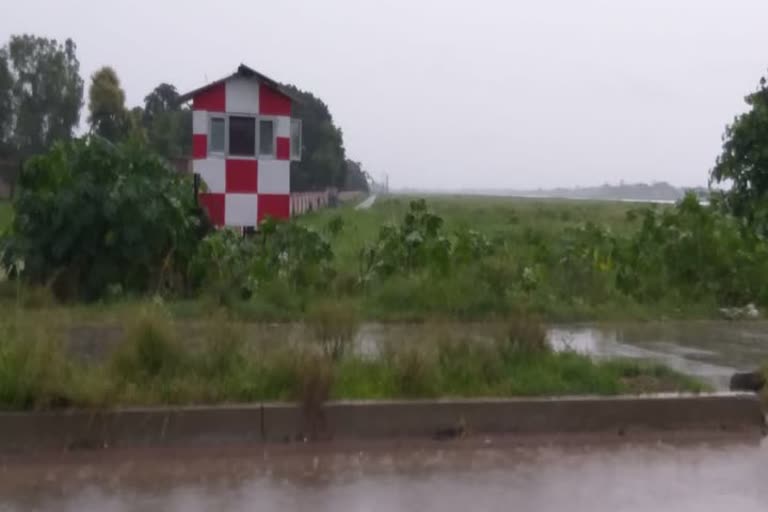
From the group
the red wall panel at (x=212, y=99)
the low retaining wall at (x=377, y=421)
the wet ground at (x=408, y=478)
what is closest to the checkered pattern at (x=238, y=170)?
the red wall panel at (x=212, y=99)

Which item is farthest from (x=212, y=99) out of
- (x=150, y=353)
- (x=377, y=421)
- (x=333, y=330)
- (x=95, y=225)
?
(x=377, y=421)

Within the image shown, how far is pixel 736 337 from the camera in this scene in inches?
436

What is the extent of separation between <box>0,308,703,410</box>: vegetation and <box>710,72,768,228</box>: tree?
28.5 feet

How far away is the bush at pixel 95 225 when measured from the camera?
11.5 meters

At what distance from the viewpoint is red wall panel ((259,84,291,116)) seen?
15.0 metres

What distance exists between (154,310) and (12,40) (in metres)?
61.9

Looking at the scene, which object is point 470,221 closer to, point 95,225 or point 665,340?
point 95,225

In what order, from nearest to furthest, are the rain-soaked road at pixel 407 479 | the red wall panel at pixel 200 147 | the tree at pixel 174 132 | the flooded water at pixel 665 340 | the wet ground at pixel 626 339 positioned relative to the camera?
the rain-soaked road at pixel 407 479
the wet ground at pixel 626 339
the flooded water at pixel 665 340
the red wall panel at pixel 200 147
the tree at pixel 174 132

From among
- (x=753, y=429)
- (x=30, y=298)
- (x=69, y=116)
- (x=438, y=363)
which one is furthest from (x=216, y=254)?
(x=69, y=116)

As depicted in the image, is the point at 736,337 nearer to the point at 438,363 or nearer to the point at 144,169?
the point at 438,363

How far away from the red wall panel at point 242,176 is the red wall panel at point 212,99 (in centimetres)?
74

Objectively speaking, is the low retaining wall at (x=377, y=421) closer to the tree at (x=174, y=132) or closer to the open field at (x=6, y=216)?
the open field at (x=6, y=216)

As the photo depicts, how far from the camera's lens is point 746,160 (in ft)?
55.4

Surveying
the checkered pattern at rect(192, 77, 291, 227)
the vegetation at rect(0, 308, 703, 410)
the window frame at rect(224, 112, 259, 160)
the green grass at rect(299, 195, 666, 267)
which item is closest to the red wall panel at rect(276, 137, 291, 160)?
the checkered pattern at rect(192, 77, 291, 227)
